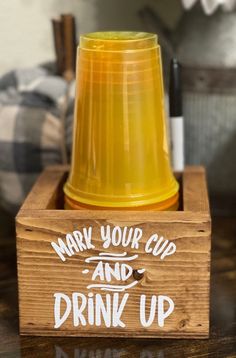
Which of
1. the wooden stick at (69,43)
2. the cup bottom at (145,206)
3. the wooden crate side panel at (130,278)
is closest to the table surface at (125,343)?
the wooden crate side panel at (130,278)

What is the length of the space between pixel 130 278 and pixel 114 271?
0.05ft

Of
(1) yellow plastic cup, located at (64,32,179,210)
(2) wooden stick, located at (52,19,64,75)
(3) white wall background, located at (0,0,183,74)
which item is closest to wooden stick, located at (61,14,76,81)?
(2) wooden stick, located at (52,19,64,75)

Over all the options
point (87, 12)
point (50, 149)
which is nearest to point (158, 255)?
point (50, 149)

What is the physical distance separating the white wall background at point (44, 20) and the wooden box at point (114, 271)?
0.44 metres

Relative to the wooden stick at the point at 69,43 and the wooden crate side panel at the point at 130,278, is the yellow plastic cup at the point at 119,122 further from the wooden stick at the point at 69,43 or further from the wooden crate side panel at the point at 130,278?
the wooden stick at the point at 69,43

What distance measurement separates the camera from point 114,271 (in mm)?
612

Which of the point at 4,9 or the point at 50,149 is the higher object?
the point at 4,9

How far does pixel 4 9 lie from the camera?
1.00 meters

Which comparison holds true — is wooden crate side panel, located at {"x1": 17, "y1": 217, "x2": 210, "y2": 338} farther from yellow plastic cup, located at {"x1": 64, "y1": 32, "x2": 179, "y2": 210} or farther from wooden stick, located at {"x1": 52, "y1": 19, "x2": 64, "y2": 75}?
wooden stick, located at {"x1": 52, "y1": 19, "x2": 64, "y2": 75}

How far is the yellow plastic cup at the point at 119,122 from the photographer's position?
0.60m

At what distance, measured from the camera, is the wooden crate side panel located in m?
0.60

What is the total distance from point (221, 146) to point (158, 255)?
1.01 feet

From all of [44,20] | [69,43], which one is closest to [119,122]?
[69,43]

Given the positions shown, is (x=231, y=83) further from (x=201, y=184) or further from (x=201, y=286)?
(x=201, y=286)
